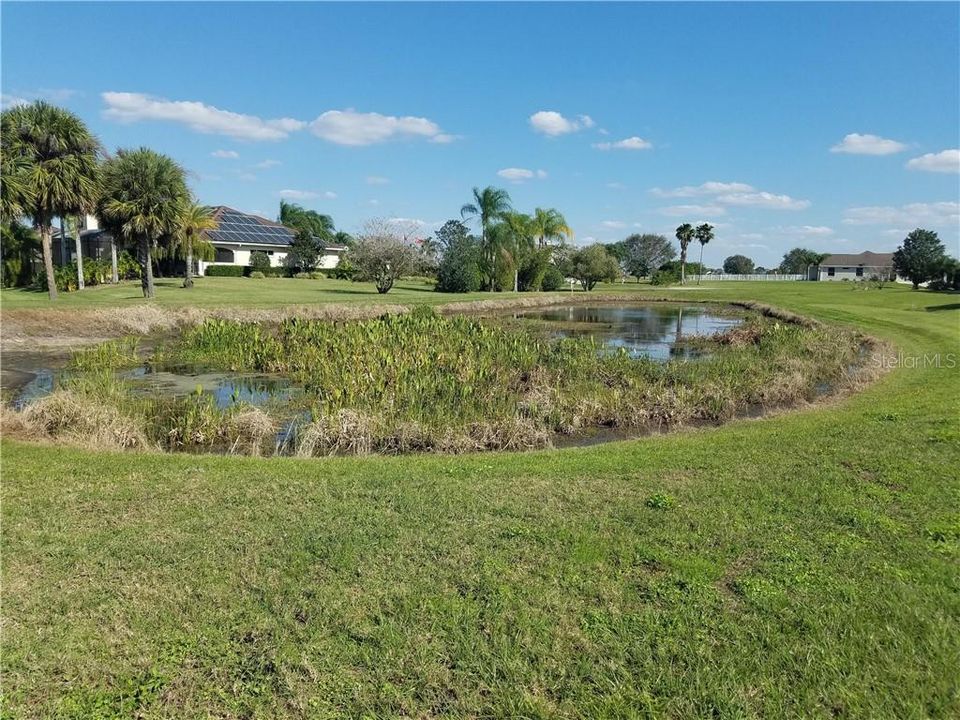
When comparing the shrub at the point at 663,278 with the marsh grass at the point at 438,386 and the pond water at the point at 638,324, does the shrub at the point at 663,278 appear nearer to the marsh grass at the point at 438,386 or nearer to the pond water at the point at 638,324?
the pond water at the point at 638,324

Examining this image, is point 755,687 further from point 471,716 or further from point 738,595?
point 471,716

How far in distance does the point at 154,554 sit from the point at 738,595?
4.50 m

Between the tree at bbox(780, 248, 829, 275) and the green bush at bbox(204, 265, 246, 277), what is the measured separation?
317ft

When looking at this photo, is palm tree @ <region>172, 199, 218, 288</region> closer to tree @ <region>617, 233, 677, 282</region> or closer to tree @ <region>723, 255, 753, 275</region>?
tree @ <region>617, 233, 677, 282</region>

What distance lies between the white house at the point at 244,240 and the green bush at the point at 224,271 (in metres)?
0.43

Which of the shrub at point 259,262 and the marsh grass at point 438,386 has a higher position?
the shrub at point 259,262

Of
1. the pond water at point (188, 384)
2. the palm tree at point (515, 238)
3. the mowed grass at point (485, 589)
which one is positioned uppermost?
the palm tree at point (515, 238)


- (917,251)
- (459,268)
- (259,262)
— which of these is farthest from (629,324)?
(917,251)

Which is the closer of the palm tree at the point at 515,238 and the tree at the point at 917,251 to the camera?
the palm tree at the point at 515,238

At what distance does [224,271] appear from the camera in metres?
56.9

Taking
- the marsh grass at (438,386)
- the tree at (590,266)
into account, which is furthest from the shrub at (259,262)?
the marsh grass at (438,386)

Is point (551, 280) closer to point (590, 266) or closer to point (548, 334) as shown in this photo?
point (590, 266)

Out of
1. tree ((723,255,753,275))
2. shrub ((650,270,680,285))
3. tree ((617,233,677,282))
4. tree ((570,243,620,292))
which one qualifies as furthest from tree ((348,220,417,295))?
tree ((723,255,753,275))

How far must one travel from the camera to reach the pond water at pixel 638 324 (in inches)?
906
